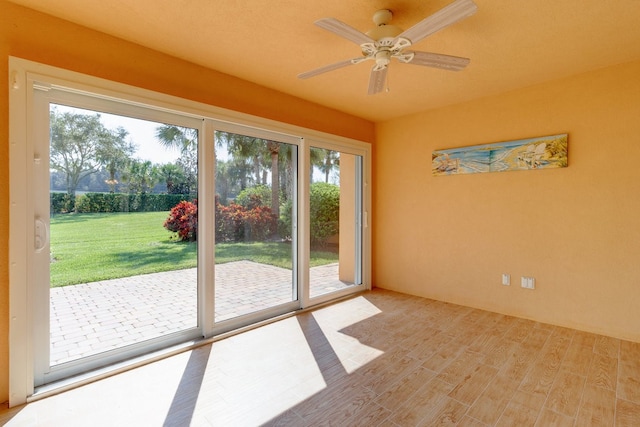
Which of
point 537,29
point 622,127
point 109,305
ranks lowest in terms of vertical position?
point 109,305

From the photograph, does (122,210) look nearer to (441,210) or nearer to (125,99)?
(125,99)

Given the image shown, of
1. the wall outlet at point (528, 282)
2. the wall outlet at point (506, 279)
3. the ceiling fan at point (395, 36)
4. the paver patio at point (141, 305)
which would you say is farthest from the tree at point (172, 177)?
the wall outlet at point (528, 282)

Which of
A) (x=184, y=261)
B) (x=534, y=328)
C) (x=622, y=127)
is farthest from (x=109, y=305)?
(x=622, y=127)

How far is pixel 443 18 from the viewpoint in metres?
1.61

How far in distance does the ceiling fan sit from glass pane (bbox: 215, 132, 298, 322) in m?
1.25

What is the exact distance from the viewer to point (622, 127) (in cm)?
290

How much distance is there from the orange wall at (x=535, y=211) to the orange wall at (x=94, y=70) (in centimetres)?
227

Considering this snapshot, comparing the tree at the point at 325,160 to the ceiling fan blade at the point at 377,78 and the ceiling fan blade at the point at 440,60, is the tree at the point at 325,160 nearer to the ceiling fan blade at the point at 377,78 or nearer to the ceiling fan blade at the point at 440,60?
the ceiling fan blade at the point at 377,78

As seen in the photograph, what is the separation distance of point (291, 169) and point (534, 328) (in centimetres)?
324

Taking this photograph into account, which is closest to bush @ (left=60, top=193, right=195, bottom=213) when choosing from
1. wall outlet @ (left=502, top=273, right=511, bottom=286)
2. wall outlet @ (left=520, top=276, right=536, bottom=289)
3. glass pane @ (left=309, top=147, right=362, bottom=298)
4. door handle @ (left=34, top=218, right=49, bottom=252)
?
door handle @ (left=34, top=218, right=49, bottom=252)

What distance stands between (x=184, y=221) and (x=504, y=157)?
3643 mm

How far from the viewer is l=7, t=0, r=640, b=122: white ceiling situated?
79.6 inches

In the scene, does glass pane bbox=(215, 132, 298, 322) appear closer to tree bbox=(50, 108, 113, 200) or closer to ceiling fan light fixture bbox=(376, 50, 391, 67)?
tree bbox=(50, 108, 113, 200)

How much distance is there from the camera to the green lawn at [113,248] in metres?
2.30
